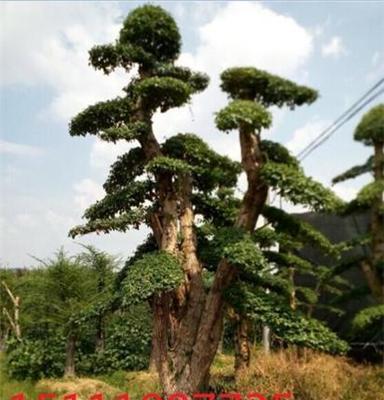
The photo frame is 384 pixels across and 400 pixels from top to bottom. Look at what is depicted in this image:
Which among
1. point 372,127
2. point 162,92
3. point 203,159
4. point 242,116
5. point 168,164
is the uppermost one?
point 372,127

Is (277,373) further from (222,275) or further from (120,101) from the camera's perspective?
(120,101)

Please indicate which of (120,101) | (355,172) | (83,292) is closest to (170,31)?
(120,101)

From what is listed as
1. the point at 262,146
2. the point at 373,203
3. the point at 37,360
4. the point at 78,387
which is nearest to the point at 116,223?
the point at 262,146

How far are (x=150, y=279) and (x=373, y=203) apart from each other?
4.31m

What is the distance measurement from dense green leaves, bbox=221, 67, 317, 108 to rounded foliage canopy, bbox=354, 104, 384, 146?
3100 mm

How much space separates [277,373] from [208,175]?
4.08 meters

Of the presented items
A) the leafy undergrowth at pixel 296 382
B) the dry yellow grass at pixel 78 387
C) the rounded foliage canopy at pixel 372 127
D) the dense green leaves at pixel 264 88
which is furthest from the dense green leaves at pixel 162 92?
the dry yellow grass at pixel 78 387

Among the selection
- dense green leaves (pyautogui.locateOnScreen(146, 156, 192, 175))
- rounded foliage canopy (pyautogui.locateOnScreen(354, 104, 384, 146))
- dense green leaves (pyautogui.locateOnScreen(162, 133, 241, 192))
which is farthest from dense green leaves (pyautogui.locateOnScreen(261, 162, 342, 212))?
rounded foliage canopy (pyautogui.locateOnScreen(354, 104, 384, 146))

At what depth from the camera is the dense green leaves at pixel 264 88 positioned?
6328 millimetres

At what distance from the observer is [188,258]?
7.40 m

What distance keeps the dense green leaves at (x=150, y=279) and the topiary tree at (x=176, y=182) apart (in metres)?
0.01

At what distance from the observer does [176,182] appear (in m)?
7.55

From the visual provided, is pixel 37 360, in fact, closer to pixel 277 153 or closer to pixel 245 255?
pixel 245 255

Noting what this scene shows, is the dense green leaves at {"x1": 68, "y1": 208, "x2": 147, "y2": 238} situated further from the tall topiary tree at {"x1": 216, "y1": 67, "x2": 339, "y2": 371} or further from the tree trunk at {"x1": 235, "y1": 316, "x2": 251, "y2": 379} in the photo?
the tree trunk at {"x1": 235, "y1": 316, "x2": 251, "y2": 379}
